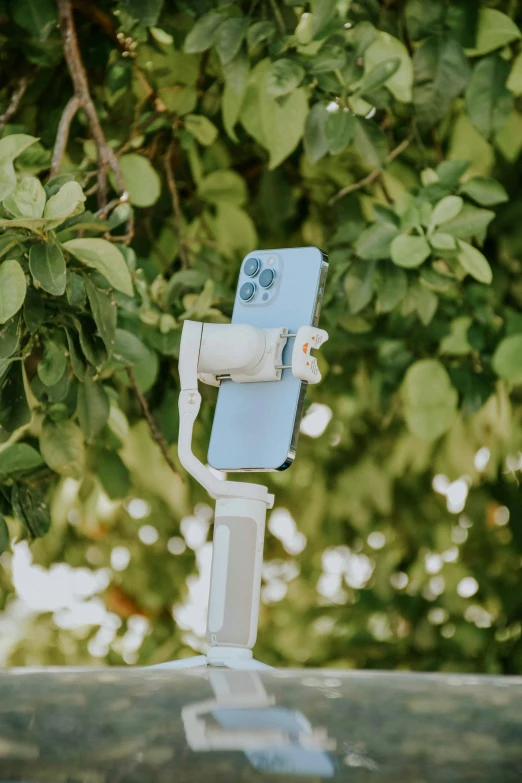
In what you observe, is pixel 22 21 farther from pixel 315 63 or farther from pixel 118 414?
pixel 118 414

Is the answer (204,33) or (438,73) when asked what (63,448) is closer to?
(204,33)

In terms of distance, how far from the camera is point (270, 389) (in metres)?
0.99

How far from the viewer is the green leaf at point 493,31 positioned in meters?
1.36

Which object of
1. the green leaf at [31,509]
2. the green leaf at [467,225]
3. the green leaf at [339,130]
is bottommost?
the green leaf at [31,509]

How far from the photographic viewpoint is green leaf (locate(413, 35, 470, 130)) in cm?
136

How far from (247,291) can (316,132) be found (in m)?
0.33

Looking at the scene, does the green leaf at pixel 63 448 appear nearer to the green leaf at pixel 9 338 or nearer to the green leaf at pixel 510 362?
the green leaf at pixel 9 338

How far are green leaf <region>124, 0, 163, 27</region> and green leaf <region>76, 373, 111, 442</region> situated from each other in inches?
17.3

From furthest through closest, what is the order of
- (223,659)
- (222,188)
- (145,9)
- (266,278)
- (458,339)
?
(222,188) → (458,339) → (145,9) → (266,278) → (223,659)

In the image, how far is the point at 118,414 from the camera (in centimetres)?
131

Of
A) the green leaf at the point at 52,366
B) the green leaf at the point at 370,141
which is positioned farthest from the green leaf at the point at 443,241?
the green leaf at the point at 52,366

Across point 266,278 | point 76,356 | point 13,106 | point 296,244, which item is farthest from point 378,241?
point 296,244

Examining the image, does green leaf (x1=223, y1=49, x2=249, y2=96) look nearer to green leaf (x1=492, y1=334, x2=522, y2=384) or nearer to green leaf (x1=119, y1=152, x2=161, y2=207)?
green leaf (x1=119, y1=152, x2=161, y2=207)

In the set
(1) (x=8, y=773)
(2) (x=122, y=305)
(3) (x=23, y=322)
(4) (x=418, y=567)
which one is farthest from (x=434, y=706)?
(4) (x=418, y=567)
